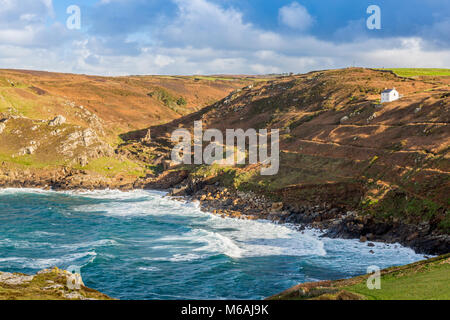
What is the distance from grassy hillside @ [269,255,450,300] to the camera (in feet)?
62.0

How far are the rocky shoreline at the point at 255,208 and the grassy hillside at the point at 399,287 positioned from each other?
11.7 m

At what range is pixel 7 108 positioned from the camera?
94062 millimetres

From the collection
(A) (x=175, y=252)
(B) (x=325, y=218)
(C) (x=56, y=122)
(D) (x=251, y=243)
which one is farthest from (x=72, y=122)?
(B) (x=325, y=218)

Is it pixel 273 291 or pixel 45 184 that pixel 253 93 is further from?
pixel 273 291

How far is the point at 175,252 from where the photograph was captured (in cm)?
3994

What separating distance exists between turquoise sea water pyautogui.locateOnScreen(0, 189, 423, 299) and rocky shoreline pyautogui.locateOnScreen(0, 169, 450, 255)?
6.03ft

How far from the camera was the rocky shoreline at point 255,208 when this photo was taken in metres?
38.5

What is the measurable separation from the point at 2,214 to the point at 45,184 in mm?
19571

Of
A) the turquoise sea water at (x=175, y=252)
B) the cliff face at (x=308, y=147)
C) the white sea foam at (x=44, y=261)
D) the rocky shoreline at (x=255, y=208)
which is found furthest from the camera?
the cliff face at (x=308, y=147)

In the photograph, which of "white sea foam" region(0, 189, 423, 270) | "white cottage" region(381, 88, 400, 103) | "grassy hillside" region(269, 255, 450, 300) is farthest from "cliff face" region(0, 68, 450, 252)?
"grassy hillside" region(269, 255, 450, 300)

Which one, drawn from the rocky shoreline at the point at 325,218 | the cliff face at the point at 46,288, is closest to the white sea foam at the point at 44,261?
the cliff face at the point at 46,288

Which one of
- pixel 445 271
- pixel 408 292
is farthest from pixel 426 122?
pixel 408 292

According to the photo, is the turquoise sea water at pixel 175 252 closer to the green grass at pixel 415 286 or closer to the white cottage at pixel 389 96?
the green grass at pixel 415 286

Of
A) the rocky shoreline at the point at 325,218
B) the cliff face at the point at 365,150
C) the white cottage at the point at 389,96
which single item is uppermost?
the white cottage at the point at 389,96
